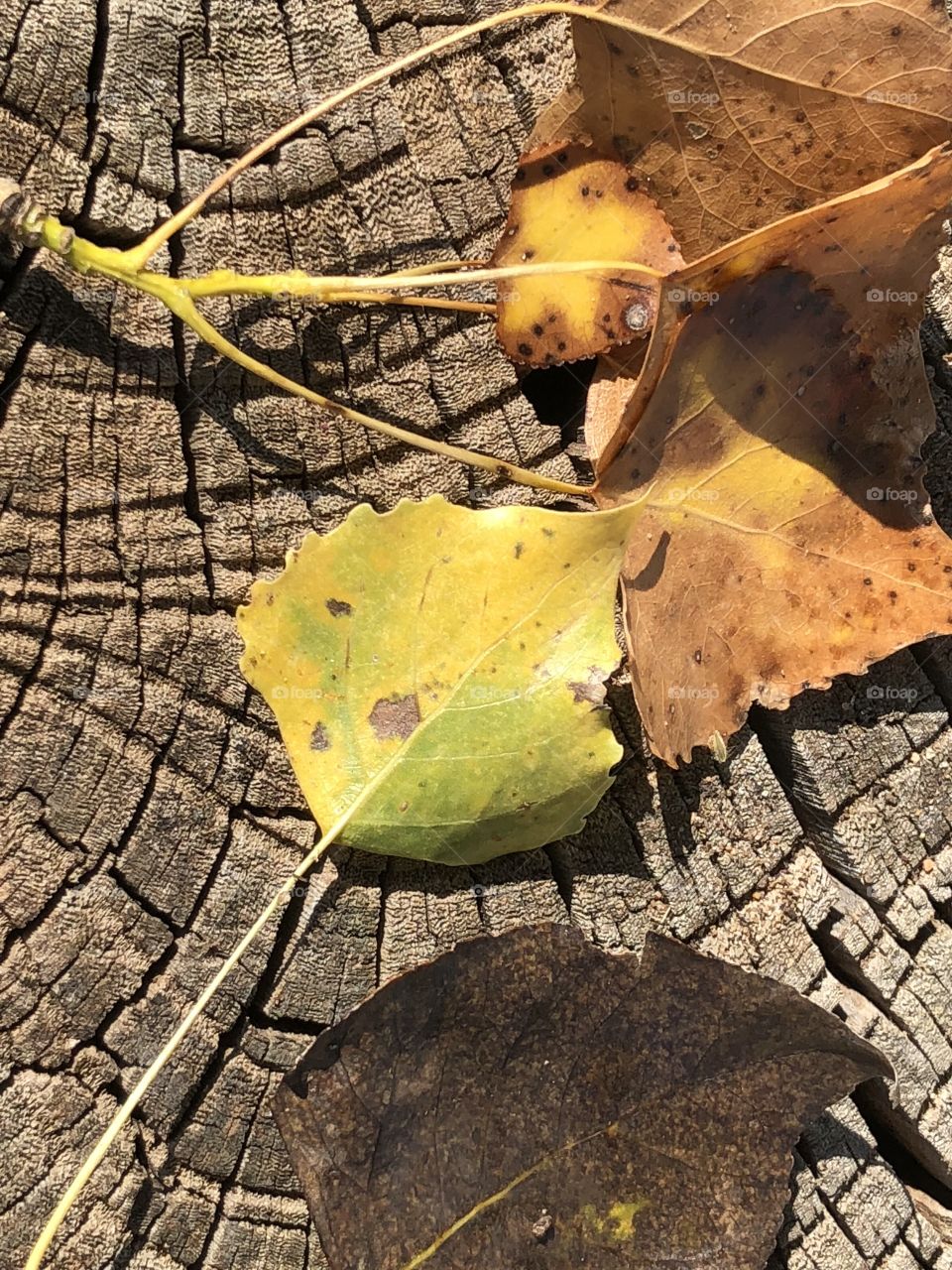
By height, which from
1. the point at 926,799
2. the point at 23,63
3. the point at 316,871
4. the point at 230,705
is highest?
the point at 23,63

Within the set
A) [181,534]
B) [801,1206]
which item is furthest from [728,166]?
[801,1206]

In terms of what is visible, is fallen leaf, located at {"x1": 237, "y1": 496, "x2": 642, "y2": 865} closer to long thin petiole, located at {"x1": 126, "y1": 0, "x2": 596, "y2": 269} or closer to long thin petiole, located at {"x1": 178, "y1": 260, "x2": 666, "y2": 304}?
long thin petiole, located at {"x1": 178, "y1": 260, "x2": 666, "y2": 304}

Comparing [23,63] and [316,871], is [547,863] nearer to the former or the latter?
[316,871]
